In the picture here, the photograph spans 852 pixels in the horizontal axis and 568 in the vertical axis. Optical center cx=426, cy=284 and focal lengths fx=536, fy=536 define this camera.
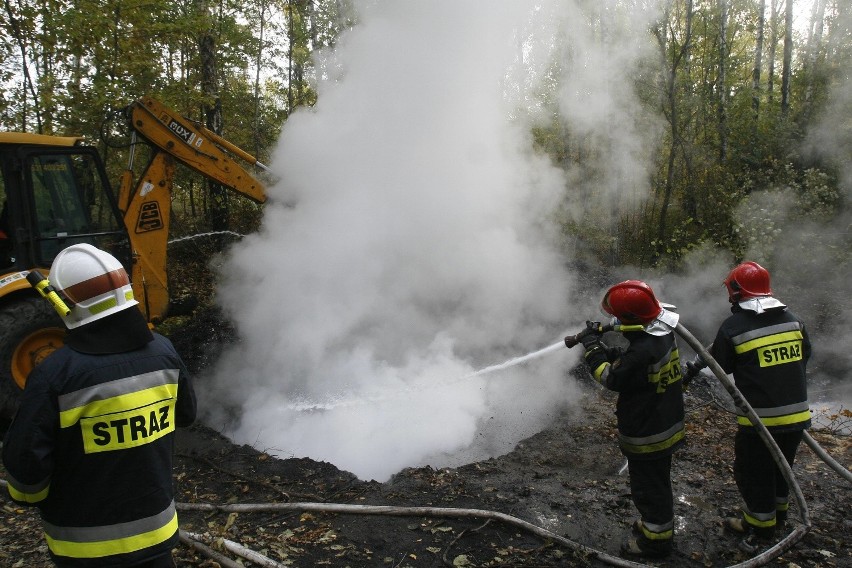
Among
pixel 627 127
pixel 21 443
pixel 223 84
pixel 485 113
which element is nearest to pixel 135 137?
pixel 485 113

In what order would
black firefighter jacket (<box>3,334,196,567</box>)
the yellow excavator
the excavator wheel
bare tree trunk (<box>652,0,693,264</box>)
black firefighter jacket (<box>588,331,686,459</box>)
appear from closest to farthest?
black firefighter jacket (<box>3,334,196,567</box>) < black firefighter jacket (<box>588,331,686,459</box>) < the excavator wheel < the yellow excavator < bare tree trunk (<box>652,0,693,264</box>)

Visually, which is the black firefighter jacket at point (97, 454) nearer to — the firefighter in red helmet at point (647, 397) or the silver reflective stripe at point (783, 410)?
the firefighter in red helmet at point (647, 397)

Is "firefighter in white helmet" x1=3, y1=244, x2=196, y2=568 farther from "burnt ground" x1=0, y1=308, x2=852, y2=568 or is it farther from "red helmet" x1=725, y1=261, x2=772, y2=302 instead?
"red helmet" x1=725, y1=261, x2=772, y2=302

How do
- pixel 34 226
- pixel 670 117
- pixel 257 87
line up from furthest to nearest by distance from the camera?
pixel 257 87, pixel 670 117, pixel 34 226

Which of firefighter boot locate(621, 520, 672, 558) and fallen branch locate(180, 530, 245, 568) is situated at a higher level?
fallen branch locate(180, 530, 245, 568)

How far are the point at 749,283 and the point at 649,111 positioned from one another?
10.6 meters

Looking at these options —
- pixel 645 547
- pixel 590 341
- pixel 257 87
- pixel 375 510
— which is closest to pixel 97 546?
pixel 375 510

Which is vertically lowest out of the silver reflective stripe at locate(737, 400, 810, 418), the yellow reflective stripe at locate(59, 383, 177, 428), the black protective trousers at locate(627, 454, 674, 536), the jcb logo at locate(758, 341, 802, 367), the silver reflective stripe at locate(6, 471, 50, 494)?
the black protective trousers at locate(627, 454, 674, 536)

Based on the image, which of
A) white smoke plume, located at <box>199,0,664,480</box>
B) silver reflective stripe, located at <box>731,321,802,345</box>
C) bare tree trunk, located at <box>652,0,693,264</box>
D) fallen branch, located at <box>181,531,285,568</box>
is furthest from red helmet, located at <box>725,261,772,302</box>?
bare tree trunk, located at <box>652,0,693,264</box>

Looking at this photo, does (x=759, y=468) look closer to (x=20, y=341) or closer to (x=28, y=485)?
(x=28, y=485)

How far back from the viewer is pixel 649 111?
1298 cm

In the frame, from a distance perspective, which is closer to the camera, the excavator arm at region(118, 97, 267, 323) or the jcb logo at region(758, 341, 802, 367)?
the jcb logo at region(758, 341, 802, 367)

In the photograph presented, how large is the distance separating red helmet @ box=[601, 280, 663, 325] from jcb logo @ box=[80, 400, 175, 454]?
8.66ft

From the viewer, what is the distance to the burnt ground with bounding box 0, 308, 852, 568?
3.45 meters
